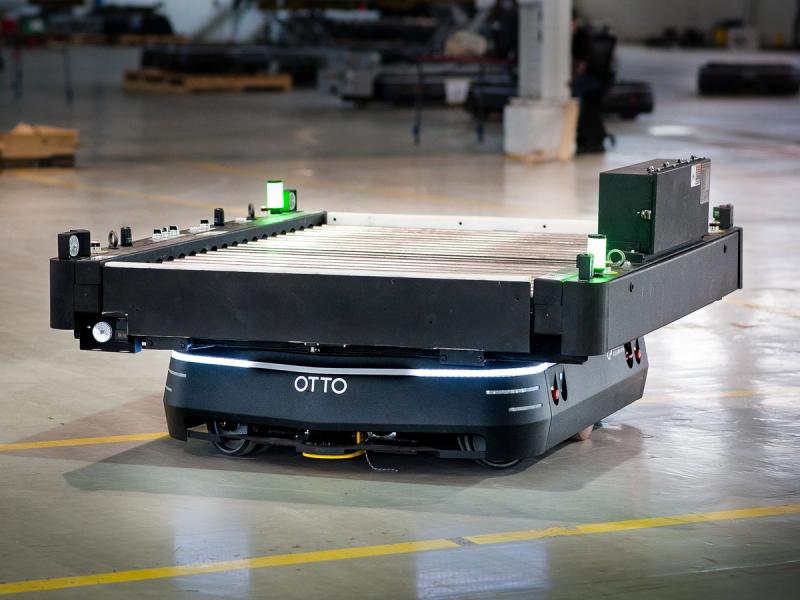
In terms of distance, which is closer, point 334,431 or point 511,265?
point 334,431

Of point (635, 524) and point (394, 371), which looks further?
point (394, 371)

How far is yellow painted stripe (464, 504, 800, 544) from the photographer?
4.82m

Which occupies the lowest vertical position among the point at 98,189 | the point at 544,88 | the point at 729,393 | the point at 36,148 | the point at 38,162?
the point at 729,393

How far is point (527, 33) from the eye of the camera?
19.0 m

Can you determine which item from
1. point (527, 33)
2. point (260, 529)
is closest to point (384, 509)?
point (260, 529)

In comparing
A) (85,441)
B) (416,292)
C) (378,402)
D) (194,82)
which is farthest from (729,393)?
(194,82)

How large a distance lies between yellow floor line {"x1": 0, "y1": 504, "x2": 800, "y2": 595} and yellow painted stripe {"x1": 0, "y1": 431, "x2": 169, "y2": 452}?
164 cm

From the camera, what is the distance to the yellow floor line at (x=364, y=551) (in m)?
4.40

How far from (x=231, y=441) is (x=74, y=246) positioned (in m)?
1.01

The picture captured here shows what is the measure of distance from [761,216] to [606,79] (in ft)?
22.7

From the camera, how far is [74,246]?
5.44m

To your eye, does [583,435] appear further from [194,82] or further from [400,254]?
[194,82]

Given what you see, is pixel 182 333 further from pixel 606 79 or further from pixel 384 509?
pixel 606 79

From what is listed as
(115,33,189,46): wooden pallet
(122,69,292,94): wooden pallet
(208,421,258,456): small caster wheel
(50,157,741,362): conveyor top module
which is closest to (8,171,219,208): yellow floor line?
(50,157,741,362): conveyor top module
